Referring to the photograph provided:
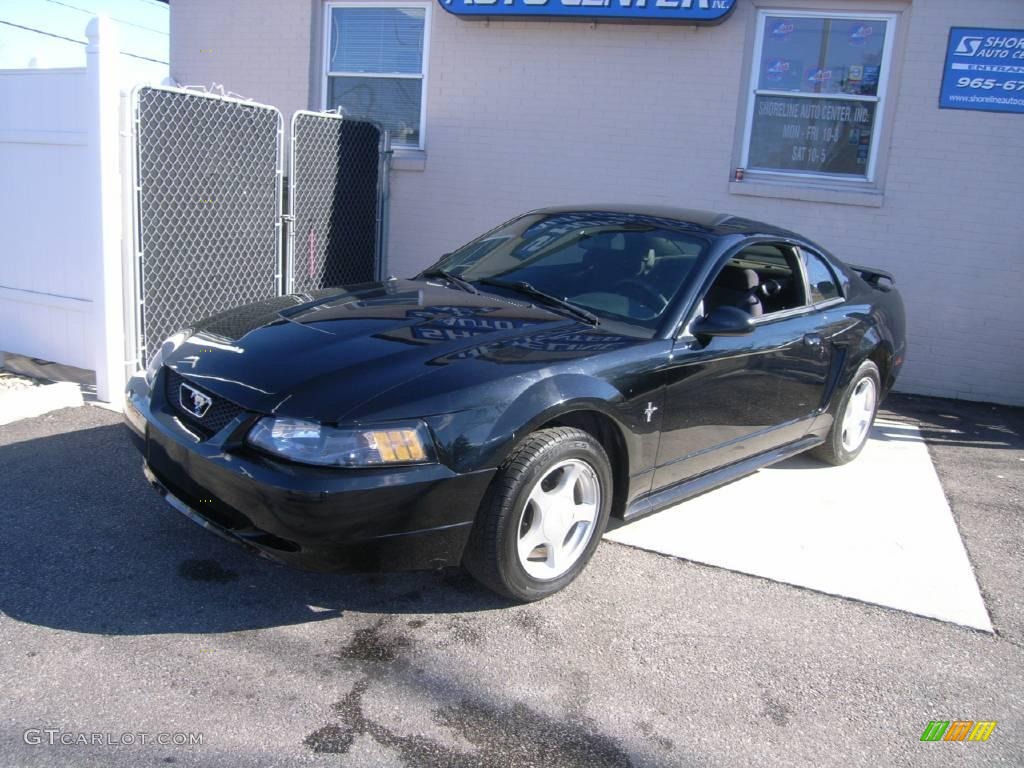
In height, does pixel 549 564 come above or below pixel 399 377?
below

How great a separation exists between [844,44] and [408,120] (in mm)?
4229

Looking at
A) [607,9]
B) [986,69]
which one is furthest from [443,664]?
[986,69]

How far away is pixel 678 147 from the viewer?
8.13 meters

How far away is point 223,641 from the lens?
312cm

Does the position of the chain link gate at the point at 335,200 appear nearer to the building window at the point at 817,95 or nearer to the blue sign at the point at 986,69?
the building window at the point at 817,95

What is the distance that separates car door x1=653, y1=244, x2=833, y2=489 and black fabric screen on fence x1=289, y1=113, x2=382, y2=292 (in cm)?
389

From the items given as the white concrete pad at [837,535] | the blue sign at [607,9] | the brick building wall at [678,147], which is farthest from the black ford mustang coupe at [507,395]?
the blue sign at [607,9]

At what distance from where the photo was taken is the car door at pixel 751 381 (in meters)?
3.99

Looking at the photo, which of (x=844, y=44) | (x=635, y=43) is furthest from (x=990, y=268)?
(x=635, y=43)

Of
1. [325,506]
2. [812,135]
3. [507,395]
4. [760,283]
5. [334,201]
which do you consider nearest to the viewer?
[325,506]

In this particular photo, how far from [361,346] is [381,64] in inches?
257

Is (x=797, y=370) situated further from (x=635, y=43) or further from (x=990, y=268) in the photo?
(x=635, y=43)

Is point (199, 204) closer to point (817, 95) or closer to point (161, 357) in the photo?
point (161, 357)

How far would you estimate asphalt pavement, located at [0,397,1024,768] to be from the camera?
2.66 m
